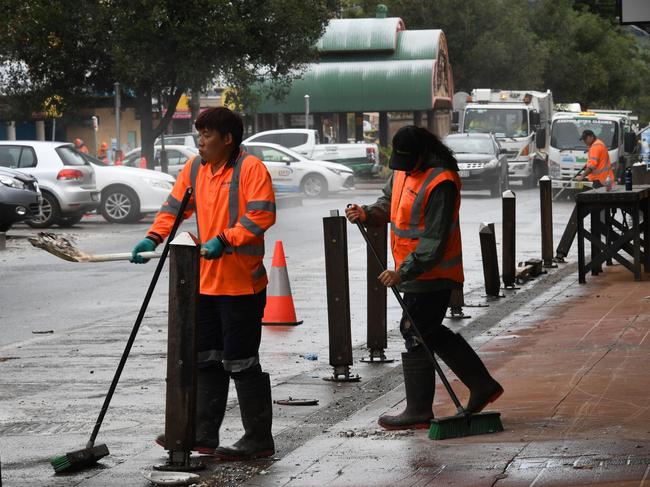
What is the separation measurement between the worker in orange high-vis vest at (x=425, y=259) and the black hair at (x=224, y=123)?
83cm

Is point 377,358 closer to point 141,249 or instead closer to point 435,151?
point 435,151

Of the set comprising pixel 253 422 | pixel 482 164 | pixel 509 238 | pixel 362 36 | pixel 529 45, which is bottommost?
pixel 253 422

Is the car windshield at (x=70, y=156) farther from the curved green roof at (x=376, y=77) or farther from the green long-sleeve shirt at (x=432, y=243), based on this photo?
the curved green roof at (x=376, y=77)

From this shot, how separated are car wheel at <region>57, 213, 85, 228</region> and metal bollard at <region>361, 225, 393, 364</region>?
16171 millimetres

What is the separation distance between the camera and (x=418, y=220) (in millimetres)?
7113

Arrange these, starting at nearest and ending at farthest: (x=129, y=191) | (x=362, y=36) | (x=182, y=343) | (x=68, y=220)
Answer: (x=182, y=343)
(x=68, y=220)
(x=129, y=191)
(x=362, y=36)

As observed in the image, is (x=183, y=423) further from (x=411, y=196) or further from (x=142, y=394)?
(x=142, y=394)

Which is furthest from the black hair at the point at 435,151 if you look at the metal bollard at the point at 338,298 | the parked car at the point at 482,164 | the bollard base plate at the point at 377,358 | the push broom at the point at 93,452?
the parked car at the point at 482,164

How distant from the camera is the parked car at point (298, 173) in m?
35.6

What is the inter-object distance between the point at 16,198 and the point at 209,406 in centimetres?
1596

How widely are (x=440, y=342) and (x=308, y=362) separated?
2.95m

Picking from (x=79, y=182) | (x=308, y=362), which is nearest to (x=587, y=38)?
(x=79, y=182)

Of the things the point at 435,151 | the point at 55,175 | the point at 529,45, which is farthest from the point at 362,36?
the point at 435,151

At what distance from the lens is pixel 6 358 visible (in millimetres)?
10352
